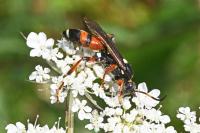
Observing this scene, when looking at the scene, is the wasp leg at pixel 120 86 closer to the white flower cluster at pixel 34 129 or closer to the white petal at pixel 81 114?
the white petal at pixel 81 114

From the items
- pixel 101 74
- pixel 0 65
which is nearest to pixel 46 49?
pixel 101 74

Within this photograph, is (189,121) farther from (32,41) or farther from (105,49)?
(32,41)

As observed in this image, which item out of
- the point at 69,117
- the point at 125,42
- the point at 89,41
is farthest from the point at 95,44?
the point at 125,42

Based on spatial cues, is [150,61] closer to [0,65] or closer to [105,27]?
[105,27]

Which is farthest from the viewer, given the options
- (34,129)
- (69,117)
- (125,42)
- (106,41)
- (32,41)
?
(125,42)

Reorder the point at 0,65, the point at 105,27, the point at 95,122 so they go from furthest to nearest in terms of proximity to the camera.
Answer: the point at 105,27
the point at 0,65
the point at 95,122

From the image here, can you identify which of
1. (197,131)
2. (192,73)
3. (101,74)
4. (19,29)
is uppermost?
(19,29)
